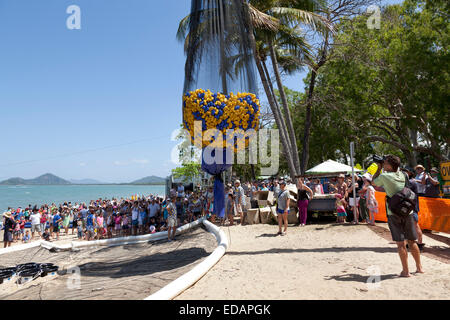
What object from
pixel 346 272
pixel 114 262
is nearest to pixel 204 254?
pixel 114 262

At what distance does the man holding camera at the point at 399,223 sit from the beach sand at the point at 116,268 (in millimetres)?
4250

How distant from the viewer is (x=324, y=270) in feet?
16.4

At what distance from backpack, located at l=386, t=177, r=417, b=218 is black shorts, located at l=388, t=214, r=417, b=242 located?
89 millimetres

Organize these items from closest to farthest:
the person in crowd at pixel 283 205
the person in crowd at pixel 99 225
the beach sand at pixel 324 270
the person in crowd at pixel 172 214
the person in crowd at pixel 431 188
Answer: the beach sand at pixel 324 270 < the person in crowd at pixel 431 188 < the person in crowd at pixel 283 205 < the person in crowd at pixel 172 214 < the person in crowd at pixel 99 225

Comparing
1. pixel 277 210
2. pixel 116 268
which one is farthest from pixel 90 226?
pixel 277 210

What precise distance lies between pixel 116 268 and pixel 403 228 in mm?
7276

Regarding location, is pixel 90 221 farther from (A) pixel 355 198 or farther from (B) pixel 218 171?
(A) pixel 355 198

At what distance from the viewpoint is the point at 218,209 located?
689cm

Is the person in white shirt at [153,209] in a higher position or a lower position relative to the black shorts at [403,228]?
lower

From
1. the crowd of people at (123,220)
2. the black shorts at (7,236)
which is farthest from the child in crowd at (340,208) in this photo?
the black shorts at (7,236)

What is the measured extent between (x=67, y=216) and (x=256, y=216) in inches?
555

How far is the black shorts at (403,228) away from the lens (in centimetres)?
424

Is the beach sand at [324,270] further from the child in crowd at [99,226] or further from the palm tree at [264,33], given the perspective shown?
the child in crowd at [99,226]

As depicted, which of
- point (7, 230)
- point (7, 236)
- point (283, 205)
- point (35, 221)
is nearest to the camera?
point (283, 205)
